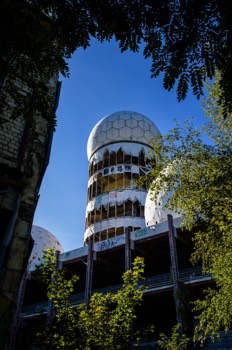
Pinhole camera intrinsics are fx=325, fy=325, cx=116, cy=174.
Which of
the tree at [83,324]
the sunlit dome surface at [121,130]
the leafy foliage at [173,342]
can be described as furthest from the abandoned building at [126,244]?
the tree at [83,324]

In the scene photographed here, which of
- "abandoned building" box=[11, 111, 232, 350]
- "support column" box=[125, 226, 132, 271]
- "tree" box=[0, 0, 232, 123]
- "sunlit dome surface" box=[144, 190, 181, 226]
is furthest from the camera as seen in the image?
"sunlit dome surface" box=[144, 190, 181, 226]

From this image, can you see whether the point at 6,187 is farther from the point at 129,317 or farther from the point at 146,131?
the point at 146,131

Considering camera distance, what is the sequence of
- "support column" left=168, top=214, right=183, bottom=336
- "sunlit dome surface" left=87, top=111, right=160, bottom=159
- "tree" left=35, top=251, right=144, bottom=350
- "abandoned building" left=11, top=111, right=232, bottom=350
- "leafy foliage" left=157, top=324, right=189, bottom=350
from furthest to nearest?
1. "sunlit dome surface" left=87, top=111, right=160, bottom=159
2. "abandoned building" left=11, top=111, right=232, bottom=350
3. "support column" left=168, top=214, right=183, bottom=336
4. "leafy foliage" left=157, top=324, right=189, bottom=350
5. "tree" left=35, top=251, right=144, bottom=350

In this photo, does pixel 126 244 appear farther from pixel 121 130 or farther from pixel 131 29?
pixel 131 29

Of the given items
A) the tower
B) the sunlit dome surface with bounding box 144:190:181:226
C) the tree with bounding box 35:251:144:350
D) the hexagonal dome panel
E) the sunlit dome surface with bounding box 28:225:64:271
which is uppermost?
the hexagonal dome panel

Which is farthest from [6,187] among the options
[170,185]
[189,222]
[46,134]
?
[189,222]

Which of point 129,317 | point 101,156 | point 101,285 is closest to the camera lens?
point 129,317

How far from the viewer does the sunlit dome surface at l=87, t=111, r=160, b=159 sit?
1757 inches

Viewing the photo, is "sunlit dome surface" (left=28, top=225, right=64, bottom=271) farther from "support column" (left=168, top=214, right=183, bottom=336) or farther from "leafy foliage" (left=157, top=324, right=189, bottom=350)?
"leafy foliage" (left=157, top=324, right=189, bottom=350)

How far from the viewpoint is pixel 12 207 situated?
10344mm

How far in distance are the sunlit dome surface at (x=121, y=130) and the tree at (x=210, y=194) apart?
33.5m

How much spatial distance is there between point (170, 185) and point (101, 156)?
112ft

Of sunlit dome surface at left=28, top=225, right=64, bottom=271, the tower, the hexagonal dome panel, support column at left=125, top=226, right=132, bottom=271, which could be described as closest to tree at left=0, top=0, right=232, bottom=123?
support column at left=125, top=226, right=132, bottom=271

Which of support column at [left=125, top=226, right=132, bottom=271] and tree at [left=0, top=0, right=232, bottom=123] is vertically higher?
support column at [left=125, top=226, right=132, bottom=271]
